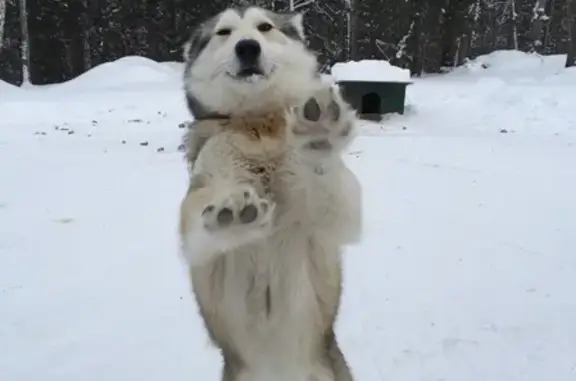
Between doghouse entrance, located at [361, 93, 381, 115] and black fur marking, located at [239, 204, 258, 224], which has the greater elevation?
black fur marking, located at [239, 204, 258, 224]

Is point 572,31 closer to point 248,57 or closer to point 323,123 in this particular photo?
point 248,57

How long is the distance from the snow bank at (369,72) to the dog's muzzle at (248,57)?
11113 mm

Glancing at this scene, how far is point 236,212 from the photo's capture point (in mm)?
2316

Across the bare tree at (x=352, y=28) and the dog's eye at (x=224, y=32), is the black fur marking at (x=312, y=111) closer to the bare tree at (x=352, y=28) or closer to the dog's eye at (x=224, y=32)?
the dog's eye at (x=224, y=32)

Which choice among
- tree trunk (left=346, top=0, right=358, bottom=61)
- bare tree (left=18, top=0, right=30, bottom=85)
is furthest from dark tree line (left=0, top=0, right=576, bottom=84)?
bare tree (left=18, top=0, right=30, bottom=85)

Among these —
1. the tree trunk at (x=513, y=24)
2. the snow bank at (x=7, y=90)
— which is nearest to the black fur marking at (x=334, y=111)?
the snow bank at (x=7, y=90)

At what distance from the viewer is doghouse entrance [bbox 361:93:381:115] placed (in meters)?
13.9

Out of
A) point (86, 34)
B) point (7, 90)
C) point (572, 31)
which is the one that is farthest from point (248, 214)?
point (86, 34)

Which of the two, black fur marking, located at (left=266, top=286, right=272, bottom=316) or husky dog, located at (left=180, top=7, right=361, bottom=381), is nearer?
husky dog, located at (left=180, top=7, right=361, bottom=381)

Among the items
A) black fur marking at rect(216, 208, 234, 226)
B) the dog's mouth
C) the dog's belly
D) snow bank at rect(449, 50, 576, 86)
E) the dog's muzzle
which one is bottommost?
snow bank at rect(449, 50, 576, 86)

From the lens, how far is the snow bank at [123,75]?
2057cm

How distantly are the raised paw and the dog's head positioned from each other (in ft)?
1.76

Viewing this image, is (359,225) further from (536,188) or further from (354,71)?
(354,71)

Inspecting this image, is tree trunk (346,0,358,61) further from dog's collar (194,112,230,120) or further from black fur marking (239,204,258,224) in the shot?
black fur marking (239,204,258,224)
